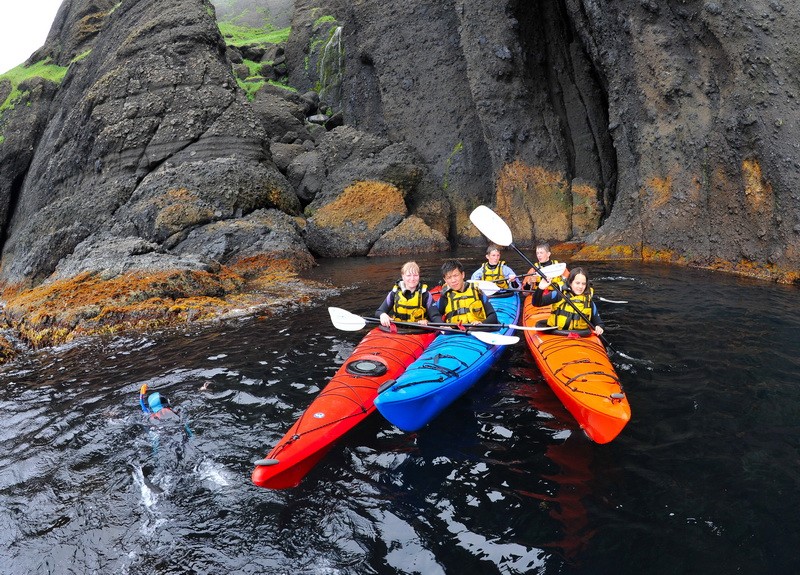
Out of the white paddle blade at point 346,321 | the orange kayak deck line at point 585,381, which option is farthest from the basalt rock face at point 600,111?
the white paddle blade at point 346,321

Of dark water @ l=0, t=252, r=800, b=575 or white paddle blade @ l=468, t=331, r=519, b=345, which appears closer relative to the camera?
dark water @ l=0, t=252, r=800, b=575

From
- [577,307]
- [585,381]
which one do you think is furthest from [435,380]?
[577,307]

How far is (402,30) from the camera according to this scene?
62.2ft

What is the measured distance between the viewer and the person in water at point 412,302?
606 centimetres

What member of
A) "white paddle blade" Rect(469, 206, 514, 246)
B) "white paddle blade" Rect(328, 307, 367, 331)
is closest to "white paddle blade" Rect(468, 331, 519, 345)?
"white paddle blade" Rect(328, 307, 367, 331)

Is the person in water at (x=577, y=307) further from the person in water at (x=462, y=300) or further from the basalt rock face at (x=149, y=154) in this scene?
the basalt rock face at (x=149, y=154)

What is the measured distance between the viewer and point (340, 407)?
4.34m

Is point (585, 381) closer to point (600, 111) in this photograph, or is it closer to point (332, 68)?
point (600, 111)

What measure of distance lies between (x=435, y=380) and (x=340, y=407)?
0.86 m

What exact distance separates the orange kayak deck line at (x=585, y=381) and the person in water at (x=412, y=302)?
122 cm

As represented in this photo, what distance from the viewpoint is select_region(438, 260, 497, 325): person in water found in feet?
19.4

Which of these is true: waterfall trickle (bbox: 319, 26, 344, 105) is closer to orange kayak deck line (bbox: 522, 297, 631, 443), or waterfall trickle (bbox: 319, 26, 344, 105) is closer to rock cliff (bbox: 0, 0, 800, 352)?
rock cliff (bbox: 0, 0, 800, 352)

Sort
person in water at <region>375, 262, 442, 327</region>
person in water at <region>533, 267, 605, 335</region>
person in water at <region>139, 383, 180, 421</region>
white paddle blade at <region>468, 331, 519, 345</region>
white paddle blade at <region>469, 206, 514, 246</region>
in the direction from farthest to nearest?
1. white paddle blade at <region>469, 206, 514, 246</region>
2. person in water at <region>375, 262, 442, 327</region>
3. person in water at <region>533, 267, 605, 335</region>
4. white paddle blade at <region>468, 331, 519, 345</region>
5. person in water at <region>139, 383, 180, 421</region>

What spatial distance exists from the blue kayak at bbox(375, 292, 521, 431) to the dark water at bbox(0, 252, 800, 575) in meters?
0.22
